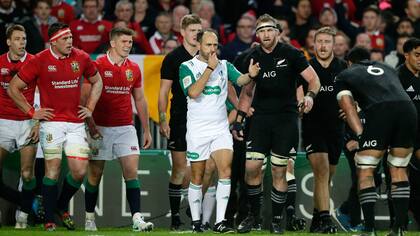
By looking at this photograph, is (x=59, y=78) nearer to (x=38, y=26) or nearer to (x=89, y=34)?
(x=89, y=34)

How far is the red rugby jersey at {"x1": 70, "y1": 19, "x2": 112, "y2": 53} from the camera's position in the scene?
1998cm

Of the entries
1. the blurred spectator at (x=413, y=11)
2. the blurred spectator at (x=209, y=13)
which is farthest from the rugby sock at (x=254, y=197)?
the blurred spectator at (x=413, y=11)

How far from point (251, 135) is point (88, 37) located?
19.6ft

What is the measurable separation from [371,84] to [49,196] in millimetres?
4313

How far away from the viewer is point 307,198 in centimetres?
1762

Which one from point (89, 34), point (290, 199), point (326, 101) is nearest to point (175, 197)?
point (290, 199)

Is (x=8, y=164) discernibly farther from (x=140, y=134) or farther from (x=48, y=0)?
(x=48, y=0)

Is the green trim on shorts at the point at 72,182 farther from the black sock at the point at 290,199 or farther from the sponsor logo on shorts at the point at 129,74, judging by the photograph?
the black sock at the point at 290,199

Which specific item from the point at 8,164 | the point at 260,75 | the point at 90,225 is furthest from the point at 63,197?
the point at 260,75

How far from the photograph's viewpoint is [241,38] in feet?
66.5

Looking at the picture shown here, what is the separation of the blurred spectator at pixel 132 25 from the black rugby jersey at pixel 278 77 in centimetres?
548

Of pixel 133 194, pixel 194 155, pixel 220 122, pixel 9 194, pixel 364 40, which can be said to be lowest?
pixel 9 194

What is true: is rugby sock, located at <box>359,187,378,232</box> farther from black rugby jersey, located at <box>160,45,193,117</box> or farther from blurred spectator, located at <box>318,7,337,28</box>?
blurred spectator, located at <box>318,7,337,28</box>

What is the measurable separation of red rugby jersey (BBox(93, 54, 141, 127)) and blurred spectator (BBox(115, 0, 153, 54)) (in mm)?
4232
